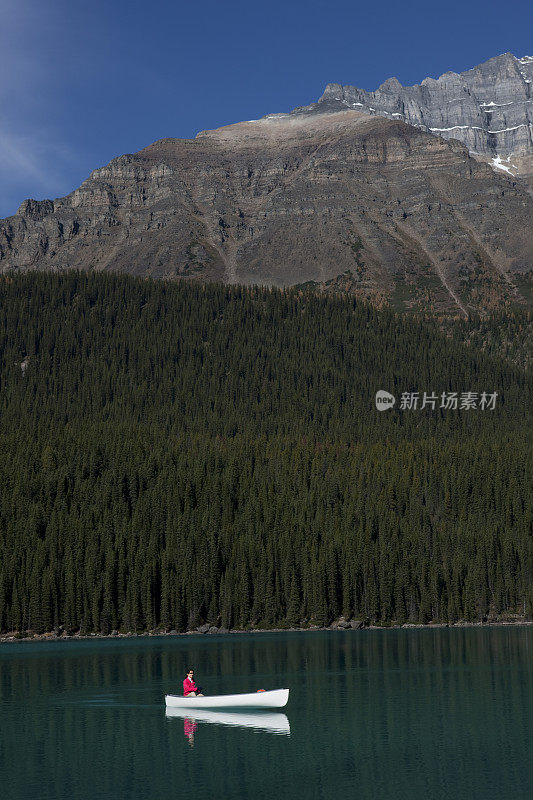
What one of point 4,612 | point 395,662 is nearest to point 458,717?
point 395,662

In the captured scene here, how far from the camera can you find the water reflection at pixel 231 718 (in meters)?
80.9

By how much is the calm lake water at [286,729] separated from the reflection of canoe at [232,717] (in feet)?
0.91

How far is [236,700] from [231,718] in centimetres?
183

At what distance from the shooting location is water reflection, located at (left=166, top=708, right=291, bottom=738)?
8088 cm

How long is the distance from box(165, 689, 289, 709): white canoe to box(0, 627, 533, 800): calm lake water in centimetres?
120

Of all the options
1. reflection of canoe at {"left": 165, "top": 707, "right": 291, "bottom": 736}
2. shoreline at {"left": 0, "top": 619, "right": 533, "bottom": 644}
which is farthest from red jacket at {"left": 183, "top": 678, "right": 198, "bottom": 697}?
shoreline at {"left": 0, "top": 619, "right": 533, "bottom": 644}

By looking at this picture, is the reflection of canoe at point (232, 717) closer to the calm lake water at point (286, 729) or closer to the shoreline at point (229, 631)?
the calm lake water at point (286, 729)

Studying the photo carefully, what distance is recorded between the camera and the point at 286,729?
254 feet

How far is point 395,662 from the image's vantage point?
11788cm

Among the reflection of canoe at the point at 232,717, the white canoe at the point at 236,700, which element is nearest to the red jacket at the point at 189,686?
the white canoe at the point at 236,700

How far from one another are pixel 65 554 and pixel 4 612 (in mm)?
15137

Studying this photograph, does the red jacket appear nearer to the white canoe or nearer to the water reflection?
the white canoe

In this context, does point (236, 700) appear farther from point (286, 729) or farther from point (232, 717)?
point (286, 729)

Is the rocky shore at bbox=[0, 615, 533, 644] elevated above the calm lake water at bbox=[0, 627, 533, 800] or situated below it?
below
